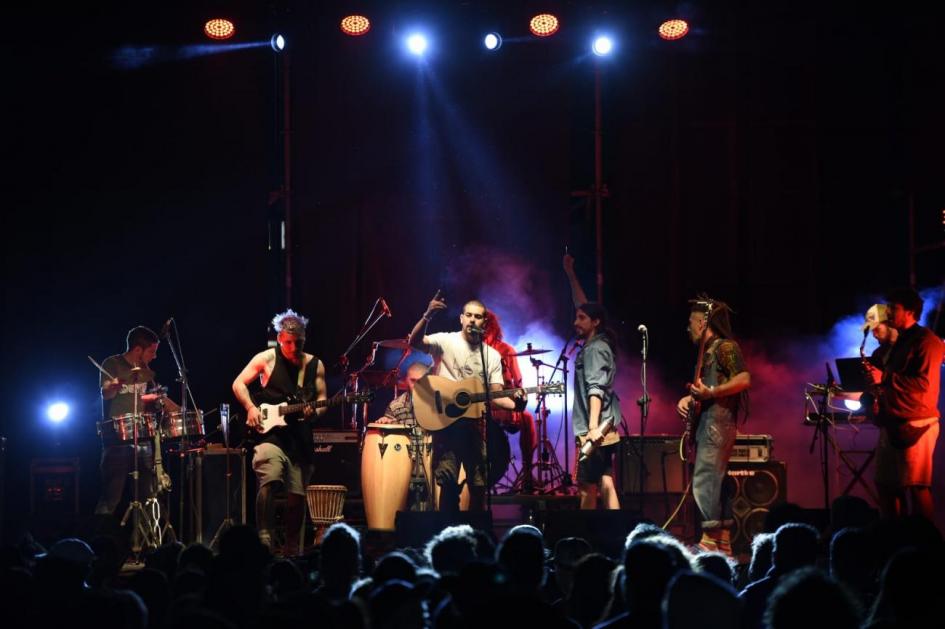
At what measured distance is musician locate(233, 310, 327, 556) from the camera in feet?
33.4

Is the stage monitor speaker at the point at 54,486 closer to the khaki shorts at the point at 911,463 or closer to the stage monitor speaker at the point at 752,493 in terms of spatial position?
the stage monitor speaker at the point at 752,493

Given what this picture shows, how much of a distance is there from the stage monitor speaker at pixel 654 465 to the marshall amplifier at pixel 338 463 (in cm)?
331

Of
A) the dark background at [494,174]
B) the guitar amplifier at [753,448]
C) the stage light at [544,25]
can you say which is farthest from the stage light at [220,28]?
the guitar amplifier at [753,448]

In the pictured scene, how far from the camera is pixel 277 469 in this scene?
10.2m

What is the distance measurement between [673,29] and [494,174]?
3.04 meters

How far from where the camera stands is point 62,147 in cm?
1328

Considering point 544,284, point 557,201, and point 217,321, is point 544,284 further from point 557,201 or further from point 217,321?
point 217,321

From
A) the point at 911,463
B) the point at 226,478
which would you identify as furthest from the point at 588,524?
the point at 226,478

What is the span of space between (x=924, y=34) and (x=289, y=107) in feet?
26.9

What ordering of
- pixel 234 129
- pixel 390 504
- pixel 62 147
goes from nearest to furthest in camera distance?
pixel 390 504
pixel 62 147
pixel 234 129

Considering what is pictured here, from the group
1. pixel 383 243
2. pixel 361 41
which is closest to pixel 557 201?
pixel 383 243

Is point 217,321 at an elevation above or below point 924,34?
below

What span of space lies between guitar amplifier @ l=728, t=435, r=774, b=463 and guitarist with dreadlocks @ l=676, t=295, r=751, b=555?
2.06 meters

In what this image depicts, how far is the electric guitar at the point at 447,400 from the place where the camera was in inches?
403
